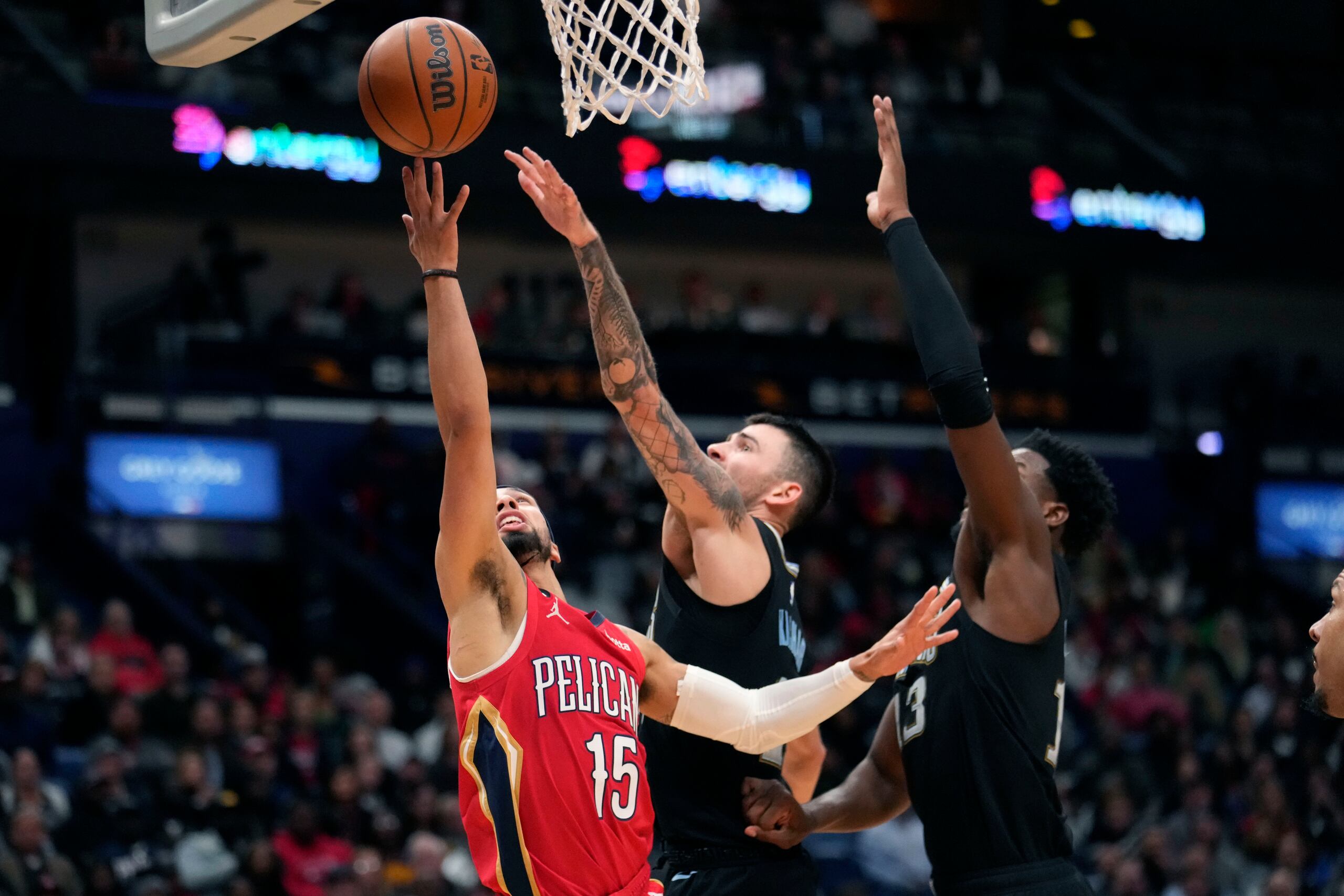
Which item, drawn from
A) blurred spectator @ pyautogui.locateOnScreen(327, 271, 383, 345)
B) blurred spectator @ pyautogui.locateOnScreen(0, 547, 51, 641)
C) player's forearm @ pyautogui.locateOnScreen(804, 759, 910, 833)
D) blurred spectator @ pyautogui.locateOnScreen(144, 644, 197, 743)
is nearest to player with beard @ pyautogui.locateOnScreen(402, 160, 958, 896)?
player's forearm @ pyautogui.locateOnScreen(804, 759, 910, 833)

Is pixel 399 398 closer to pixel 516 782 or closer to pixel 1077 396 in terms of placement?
pixel 1077 396

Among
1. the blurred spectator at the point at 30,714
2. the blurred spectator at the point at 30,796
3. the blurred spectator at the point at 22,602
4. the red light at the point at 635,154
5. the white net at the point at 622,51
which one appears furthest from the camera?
the red light at the point at 635,154

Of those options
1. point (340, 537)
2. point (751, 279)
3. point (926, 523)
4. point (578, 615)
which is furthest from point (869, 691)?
point (578, 615)

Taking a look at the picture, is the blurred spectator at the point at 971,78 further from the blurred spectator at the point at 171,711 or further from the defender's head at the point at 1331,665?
the defender's head at the point at 1331,665

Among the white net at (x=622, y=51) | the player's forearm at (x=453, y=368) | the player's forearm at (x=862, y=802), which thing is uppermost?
the white net at (x=622, y=51)

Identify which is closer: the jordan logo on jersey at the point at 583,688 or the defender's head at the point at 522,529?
the jordan logo on jersey at the point at 583,688

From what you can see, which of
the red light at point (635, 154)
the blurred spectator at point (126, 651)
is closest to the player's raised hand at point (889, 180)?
the blurred spectator at point (126, 651)

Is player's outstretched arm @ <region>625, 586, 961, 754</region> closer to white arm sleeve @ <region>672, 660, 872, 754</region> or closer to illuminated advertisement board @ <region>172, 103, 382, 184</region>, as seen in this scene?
white arm sleeve @ <region>672, 660, 872, 754</region>

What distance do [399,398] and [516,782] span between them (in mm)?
13590

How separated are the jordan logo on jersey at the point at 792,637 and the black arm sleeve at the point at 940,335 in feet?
2.67

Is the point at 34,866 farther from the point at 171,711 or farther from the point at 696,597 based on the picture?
the point at 696,597

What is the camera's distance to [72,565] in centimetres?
1524

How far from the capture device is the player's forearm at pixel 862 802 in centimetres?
499

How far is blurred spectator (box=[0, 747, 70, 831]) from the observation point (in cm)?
1011
